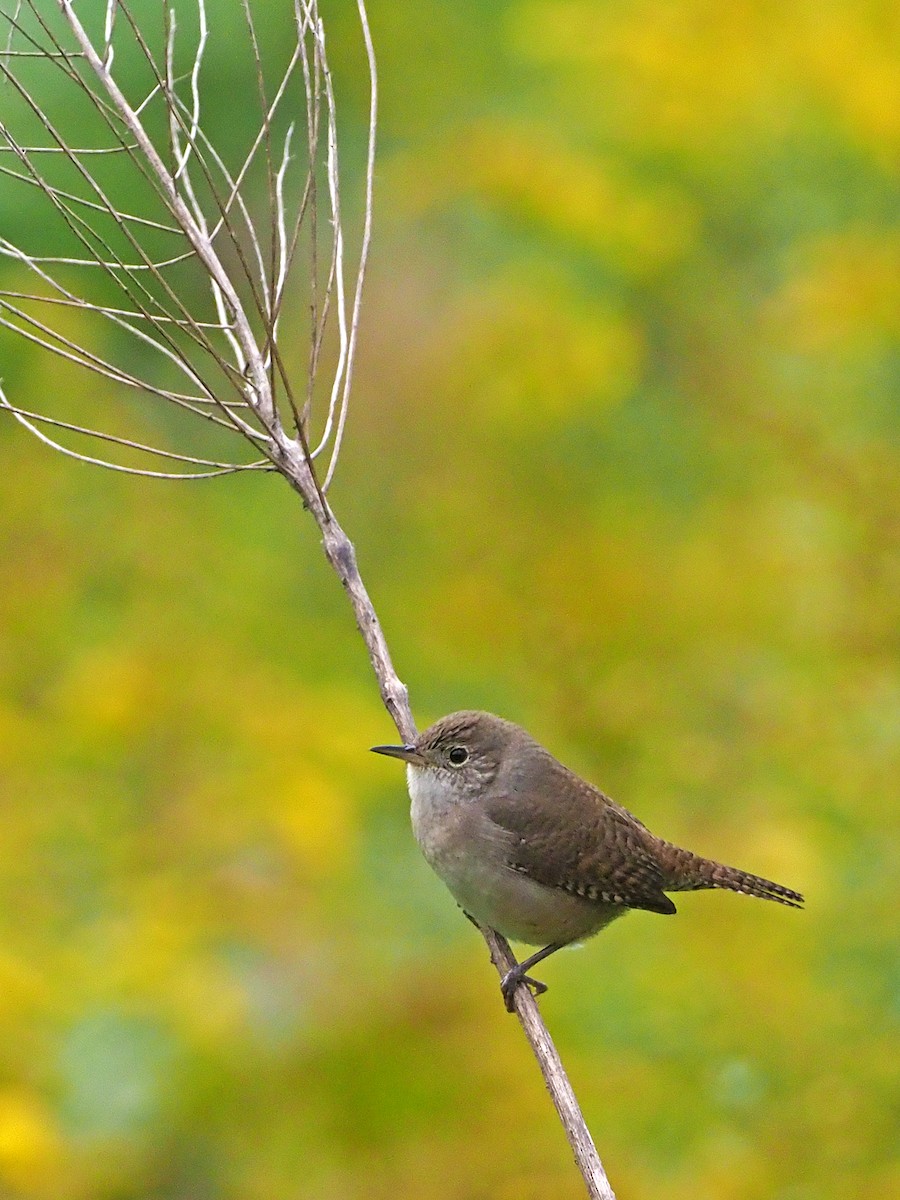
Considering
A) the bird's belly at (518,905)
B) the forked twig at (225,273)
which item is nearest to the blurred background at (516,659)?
the bird's belly at (518,905)

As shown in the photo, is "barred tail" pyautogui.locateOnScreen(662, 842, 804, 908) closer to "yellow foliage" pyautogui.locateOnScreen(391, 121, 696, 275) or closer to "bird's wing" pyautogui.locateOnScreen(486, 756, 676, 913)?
"bird's wing" pyautogui.locateOnScreen(486, 756, 676, 913)

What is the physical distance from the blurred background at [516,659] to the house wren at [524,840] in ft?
2.52

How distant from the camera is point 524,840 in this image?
3891 millimetres

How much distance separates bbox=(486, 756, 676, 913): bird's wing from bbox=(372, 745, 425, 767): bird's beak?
246mm

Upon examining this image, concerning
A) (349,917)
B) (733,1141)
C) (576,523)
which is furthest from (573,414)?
(733,1141)

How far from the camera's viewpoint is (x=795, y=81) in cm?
619

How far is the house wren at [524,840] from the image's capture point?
148 inches

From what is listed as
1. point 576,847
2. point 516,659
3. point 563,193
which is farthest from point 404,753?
point 563,193

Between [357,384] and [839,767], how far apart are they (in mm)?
3250

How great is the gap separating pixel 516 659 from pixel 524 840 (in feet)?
7.43

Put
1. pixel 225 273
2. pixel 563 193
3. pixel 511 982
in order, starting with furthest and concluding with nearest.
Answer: pixel 563 193 < pixel 225 273 < pixel 511 982

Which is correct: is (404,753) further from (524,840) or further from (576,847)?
(576,847)

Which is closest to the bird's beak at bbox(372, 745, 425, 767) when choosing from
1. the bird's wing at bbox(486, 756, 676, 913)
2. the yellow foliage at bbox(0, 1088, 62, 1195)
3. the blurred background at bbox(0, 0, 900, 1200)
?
the bird's wing at bbox(486, 756, 676, 913)

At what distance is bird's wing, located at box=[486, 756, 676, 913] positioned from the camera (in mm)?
3877
